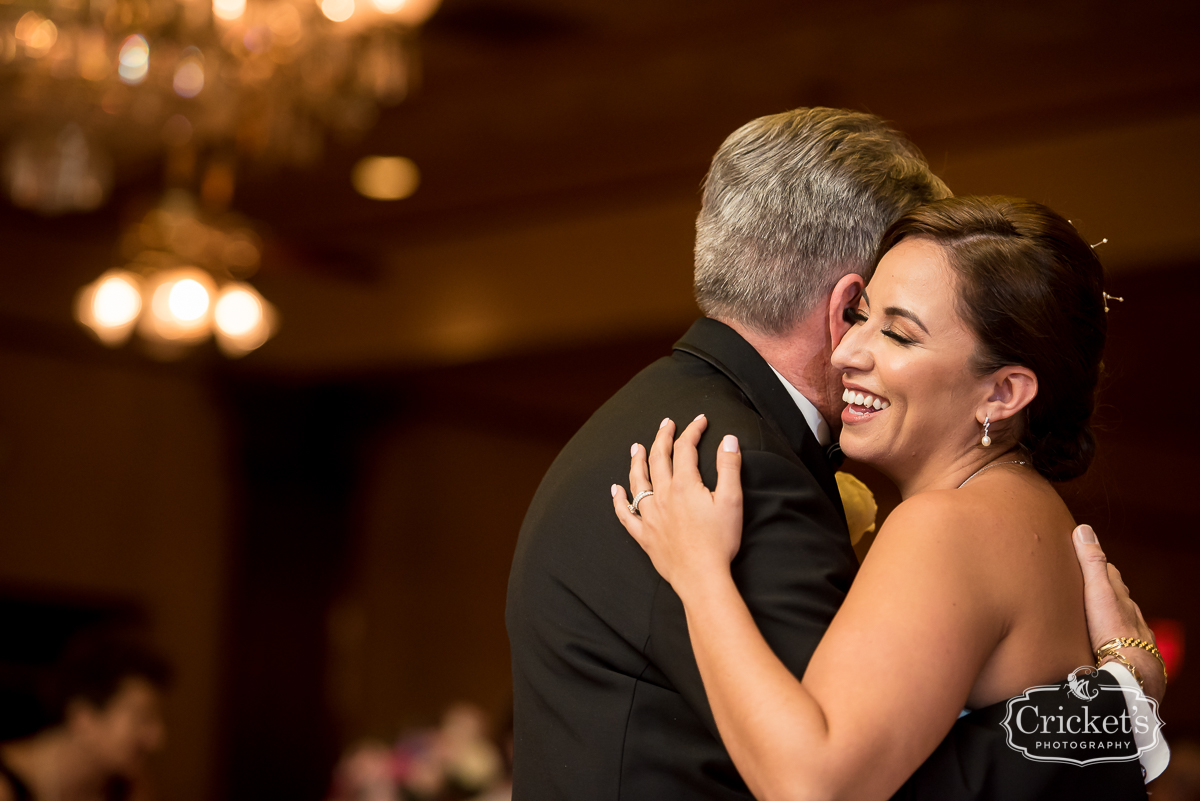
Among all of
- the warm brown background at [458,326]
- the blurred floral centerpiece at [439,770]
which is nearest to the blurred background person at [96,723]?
the blurred floral centerpiece at [439,770]

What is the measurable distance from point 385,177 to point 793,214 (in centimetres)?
631

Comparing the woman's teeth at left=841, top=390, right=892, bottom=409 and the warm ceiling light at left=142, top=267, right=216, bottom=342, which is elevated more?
the warm ceiling light at left=142, top=267, right=216, bottom=342

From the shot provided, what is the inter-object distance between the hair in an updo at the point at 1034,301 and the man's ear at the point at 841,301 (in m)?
0.08

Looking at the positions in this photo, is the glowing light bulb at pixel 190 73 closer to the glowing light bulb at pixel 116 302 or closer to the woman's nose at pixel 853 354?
the glowing light bulb at pixel 116 302

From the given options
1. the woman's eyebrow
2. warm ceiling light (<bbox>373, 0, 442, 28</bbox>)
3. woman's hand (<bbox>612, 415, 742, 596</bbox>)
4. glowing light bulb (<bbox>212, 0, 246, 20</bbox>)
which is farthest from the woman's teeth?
glowing light bulb (<bbox>212, 0, 246, 20</bbox>)

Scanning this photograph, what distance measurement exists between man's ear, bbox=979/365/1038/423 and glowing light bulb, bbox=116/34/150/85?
3.96 metres

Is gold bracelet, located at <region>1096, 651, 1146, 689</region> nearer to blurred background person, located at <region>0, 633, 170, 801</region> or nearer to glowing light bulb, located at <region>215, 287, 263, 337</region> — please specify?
blurred background person, located at <region>0, 633, 170, 801</region>

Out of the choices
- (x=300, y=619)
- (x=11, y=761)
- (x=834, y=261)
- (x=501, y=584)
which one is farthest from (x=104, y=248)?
(x=834, y=261)

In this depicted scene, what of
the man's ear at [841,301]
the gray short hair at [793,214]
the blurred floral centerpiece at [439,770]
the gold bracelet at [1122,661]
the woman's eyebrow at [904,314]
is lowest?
the blurred floral centerpiece at [439,770]

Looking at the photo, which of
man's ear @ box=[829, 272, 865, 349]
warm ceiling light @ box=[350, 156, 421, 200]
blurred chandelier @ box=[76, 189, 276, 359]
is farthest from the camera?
warm ceiling light @ box=[350, 156, 421, 200]

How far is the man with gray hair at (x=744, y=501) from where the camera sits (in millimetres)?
1621

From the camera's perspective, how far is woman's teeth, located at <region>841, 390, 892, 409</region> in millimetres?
1832

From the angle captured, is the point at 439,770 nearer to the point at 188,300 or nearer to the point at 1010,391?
the point at 188,300

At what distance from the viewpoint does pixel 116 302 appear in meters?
6.55
